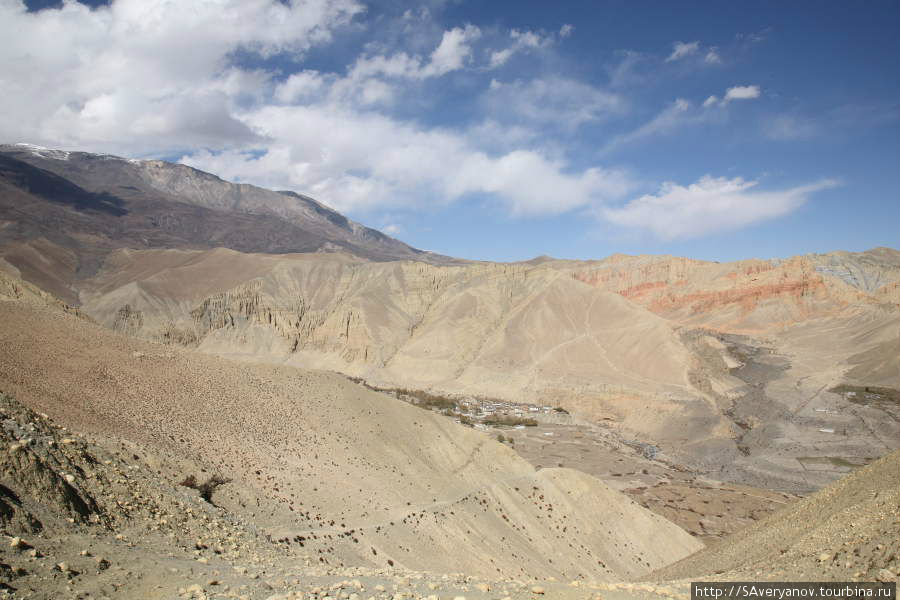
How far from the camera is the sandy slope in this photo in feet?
56.9

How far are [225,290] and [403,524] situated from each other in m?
87.4

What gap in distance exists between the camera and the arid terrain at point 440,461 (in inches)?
408

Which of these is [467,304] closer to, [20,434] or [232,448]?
[232,448]

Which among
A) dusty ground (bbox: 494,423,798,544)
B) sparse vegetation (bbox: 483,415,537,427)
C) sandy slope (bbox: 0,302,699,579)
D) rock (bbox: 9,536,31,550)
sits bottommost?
dusty ground (bbox: 494,423,798,544)

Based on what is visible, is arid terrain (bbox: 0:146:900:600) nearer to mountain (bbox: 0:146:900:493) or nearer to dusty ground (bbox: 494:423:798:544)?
dusty ground (bbox: 494:423:798:544)

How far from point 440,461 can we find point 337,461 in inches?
227

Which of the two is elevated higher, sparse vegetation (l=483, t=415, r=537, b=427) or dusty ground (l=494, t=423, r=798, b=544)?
sparse vegetation (l=483, t=415, r=537, b=427)

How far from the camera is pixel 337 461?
853 inches

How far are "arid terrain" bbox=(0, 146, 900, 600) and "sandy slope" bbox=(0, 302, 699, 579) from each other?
11 cm

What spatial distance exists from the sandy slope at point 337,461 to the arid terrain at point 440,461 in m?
0.11

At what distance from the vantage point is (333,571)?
39.6ft

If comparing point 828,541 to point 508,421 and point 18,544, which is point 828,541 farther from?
point 508,421

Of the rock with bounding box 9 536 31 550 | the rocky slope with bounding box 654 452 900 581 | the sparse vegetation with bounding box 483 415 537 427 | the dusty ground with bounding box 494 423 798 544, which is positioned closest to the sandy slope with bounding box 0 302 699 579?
the rocky slope with bounding box 654 452 900 581

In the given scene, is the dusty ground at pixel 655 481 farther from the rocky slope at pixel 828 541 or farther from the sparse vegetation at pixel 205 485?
the sparse vegetation at pixel 205 485
